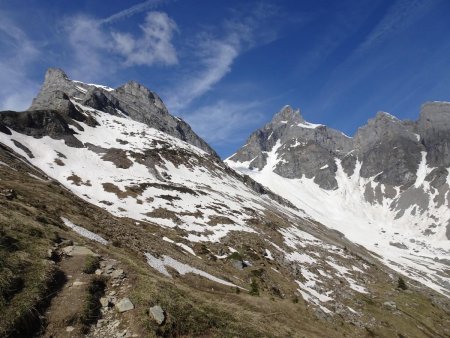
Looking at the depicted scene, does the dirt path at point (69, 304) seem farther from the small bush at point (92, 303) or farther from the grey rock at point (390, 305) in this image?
the grey rock at point (390, 305)

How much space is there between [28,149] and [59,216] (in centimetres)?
7560

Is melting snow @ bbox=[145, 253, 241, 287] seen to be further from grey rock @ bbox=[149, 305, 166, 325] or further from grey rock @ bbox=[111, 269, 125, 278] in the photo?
grey rock @ bbox=[149, 305, 166, 325]

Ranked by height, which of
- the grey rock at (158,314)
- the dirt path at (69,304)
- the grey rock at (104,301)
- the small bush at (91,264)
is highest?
the grey rock at (158,314)

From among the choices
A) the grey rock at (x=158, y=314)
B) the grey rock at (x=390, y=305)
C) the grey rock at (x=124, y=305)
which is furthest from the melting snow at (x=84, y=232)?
the grey rock at (x=390, y=305)

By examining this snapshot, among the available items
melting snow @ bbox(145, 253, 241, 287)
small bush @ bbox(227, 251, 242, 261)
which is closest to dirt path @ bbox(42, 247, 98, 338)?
melting snow @ bbox(145, 253, 241, 287)

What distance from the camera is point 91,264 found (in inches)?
869

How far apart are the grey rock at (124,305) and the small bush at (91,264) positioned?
392 cm

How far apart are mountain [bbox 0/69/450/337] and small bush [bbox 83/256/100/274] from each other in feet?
0.94

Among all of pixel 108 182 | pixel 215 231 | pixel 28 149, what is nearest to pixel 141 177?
pixel 108 182

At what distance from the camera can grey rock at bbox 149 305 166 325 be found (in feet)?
56.5

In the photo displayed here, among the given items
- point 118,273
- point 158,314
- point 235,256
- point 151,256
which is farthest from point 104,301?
point 235,256

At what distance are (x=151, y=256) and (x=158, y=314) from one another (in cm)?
2025

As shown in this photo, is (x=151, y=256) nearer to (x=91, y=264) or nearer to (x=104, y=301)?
(x=91, y=264)

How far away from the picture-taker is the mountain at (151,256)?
17.9m
